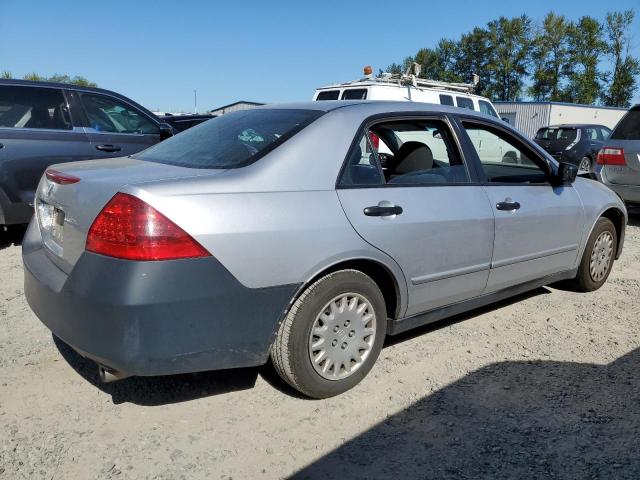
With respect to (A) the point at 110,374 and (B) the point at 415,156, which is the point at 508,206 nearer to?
(B) the point at 415,156

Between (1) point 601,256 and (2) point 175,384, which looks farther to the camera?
(1) point 601,256

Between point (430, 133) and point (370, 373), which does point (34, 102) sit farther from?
point (370, 373)

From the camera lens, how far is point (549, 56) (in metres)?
59.3

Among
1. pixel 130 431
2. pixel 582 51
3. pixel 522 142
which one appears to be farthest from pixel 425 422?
pixel 582 51

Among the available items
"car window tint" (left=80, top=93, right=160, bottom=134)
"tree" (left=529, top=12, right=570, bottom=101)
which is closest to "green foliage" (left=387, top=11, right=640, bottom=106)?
"tree" (left=529, top=12, right=570, bottom=101)

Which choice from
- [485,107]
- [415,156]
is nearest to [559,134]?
[485,107]

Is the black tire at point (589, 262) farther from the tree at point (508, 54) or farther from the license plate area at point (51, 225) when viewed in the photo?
the tree at point (508, 54)

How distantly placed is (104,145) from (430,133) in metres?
3.87

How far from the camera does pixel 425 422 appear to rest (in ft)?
8.62

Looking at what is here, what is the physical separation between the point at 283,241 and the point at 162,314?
608 mm

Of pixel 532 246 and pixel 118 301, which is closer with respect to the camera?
pixel 118 301

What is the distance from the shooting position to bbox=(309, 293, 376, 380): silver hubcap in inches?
106

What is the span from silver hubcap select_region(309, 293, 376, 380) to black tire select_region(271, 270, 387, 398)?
3 centimetres

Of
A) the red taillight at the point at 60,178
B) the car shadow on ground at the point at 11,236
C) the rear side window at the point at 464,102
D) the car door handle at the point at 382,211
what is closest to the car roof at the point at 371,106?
the car door handle at the point at 382,211
